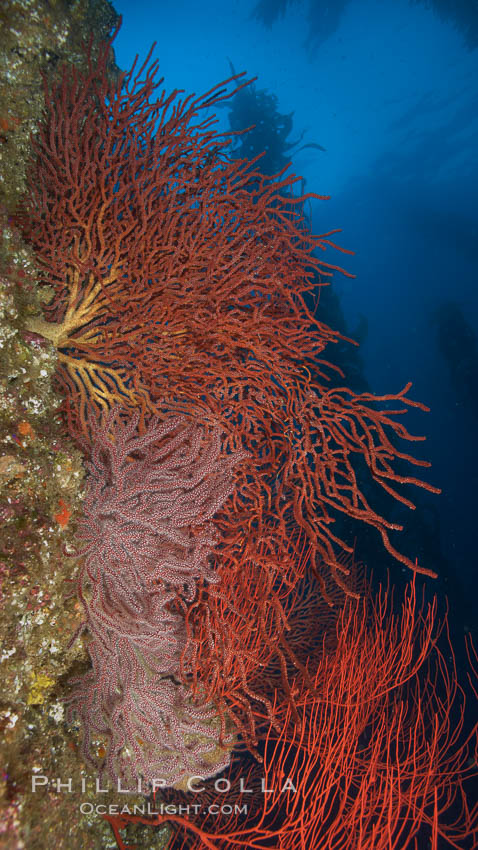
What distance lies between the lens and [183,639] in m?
3.09

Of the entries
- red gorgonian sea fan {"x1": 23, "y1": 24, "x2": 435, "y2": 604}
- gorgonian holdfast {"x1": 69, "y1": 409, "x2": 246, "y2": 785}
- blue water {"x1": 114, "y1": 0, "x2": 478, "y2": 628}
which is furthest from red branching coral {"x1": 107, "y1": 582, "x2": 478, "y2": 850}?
blue water {"x1": 114, "y1": 0, "x2": 478, "y2": 628}

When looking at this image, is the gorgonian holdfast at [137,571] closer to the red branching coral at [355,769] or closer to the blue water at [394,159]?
the red branching coral at [355,769]

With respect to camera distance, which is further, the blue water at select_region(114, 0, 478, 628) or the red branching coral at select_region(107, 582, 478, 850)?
the blue water at select_region(114, 0, 478, 628)

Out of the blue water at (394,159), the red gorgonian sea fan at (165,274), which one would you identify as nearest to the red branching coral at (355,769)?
the red gorgonian sea fan at (165,274)

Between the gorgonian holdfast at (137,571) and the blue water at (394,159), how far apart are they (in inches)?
874

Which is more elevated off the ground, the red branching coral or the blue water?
the blue water

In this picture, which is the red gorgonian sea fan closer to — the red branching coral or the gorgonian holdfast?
the gorgonian holdfast

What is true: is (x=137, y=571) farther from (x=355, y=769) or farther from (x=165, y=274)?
(x=355, y=769)

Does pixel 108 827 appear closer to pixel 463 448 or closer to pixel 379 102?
pixel 463 448

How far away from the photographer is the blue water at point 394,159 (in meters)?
34.7

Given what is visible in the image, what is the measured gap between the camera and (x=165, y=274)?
264 centimetres

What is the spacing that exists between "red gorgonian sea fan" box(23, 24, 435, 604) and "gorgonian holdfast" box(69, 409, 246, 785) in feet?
1.28

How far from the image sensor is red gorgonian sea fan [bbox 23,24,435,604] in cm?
257

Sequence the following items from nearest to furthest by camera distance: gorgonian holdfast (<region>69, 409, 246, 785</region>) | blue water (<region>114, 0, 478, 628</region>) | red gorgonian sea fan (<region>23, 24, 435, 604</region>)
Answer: gorgonian holdfast (<region>69, 409, 246, 785</region>), red gorgonian sea fan (<region>23, 24, 435, 604</region>), blue water (<region>114, 0, 478, 628</region>)
